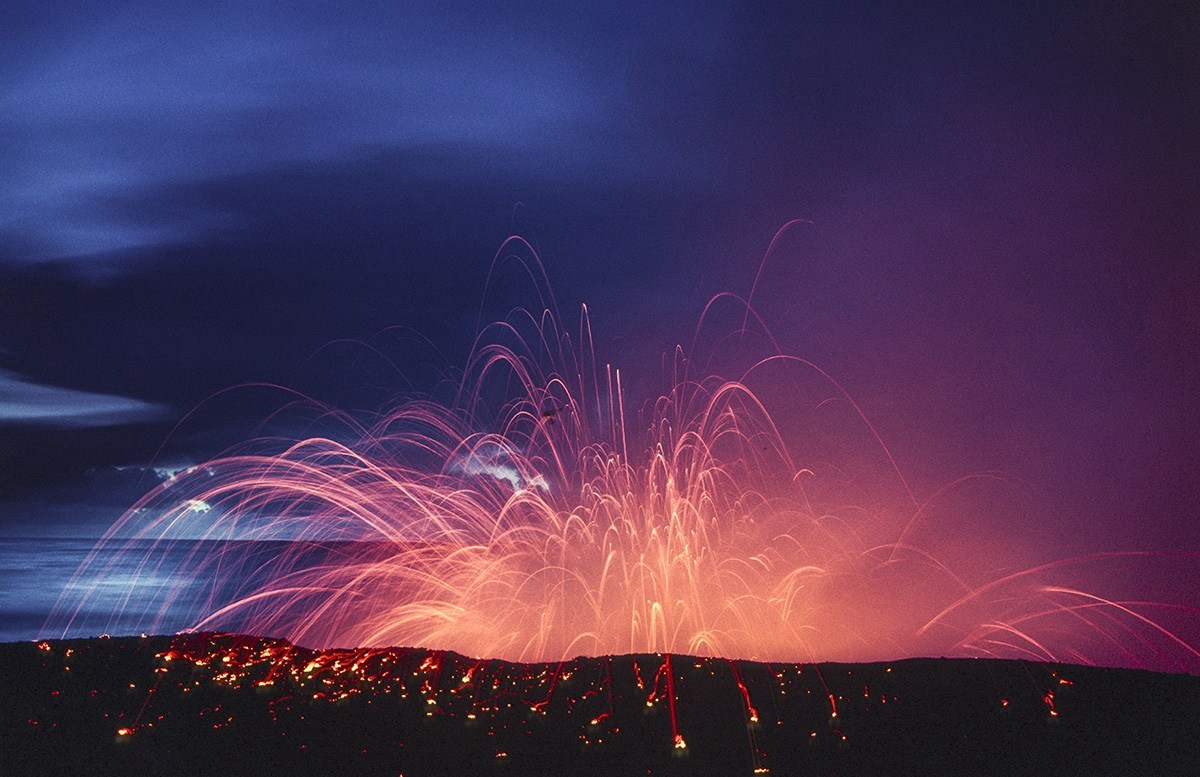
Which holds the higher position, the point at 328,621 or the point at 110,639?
the point at 328,621

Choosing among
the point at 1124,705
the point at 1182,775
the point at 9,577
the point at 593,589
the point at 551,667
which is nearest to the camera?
the point at 1182,775

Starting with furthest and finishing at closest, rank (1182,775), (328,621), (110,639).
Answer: (328,621) → (110,639) → (1182,775)

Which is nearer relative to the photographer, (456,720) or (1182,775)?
(1182,775)

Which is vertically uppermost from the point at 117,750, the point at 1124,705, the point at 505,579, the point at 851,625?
the point at 505,579

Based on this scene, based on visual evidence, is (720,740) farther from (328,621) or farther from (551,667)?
(328,621)

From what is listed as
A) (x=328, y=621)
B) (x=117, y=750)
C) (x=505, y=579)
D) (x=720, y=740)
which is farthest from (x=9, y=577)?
(x=720, y=740)

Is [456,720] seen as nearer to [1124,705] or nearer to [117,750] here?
[117,750]
